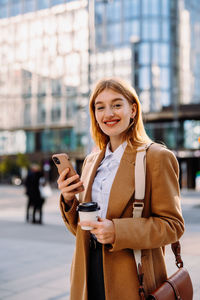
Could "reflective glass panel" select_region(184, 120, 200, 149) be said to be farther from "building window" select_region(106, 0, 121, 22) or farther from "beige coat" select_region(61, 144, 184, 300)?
"beige coat" select_region(61, 144, 184, 300)

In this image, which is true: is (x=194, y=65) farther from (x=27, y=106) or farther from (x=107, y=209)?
(x=107, y=209)

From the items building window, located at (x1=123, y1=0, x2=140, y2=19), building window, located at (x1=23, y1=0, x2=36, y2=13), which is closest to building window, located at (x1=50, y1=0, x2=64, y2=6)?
building window, located at (x1=23, y1=0, x2=36, y2=13)

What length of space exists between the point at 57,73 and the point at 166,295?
52234mm

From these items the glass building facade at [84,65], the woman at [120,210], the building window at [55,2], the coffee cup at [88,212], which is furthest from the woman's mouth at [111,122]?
the building window at [55,2]

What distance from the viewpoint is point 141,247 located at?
1.96m

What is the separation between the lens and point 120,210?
2.03 metres

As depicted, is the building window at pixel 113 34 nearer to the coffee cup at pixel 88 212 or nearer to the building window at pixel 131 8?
the building window at pixel 131 8

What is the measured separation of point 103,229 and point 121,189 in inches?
9.6

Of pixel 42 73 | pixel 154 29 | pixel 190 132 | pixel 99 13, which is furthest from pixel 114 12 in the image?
pixel 190 132

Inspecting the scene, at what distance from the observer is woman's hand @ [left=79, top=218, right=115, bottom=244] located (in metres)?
1.87

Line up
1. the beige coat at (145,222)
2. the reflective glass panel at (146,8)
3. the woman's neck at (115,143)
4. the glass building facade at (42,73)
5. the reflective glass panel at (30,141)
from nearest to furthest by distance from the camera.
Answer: the beige coat at (145,222) < the woman's neck at (115,143) < the reflective glass panel at (146,8) < the glass building facade at (42,73) < the reflective glass panel at (30,141)

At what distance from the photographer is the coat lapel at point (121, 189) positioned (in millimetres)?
2025

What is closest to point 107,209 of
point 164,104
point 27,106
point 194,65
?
point 164,104

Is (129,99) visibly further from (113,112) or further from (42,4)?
(42,4)
